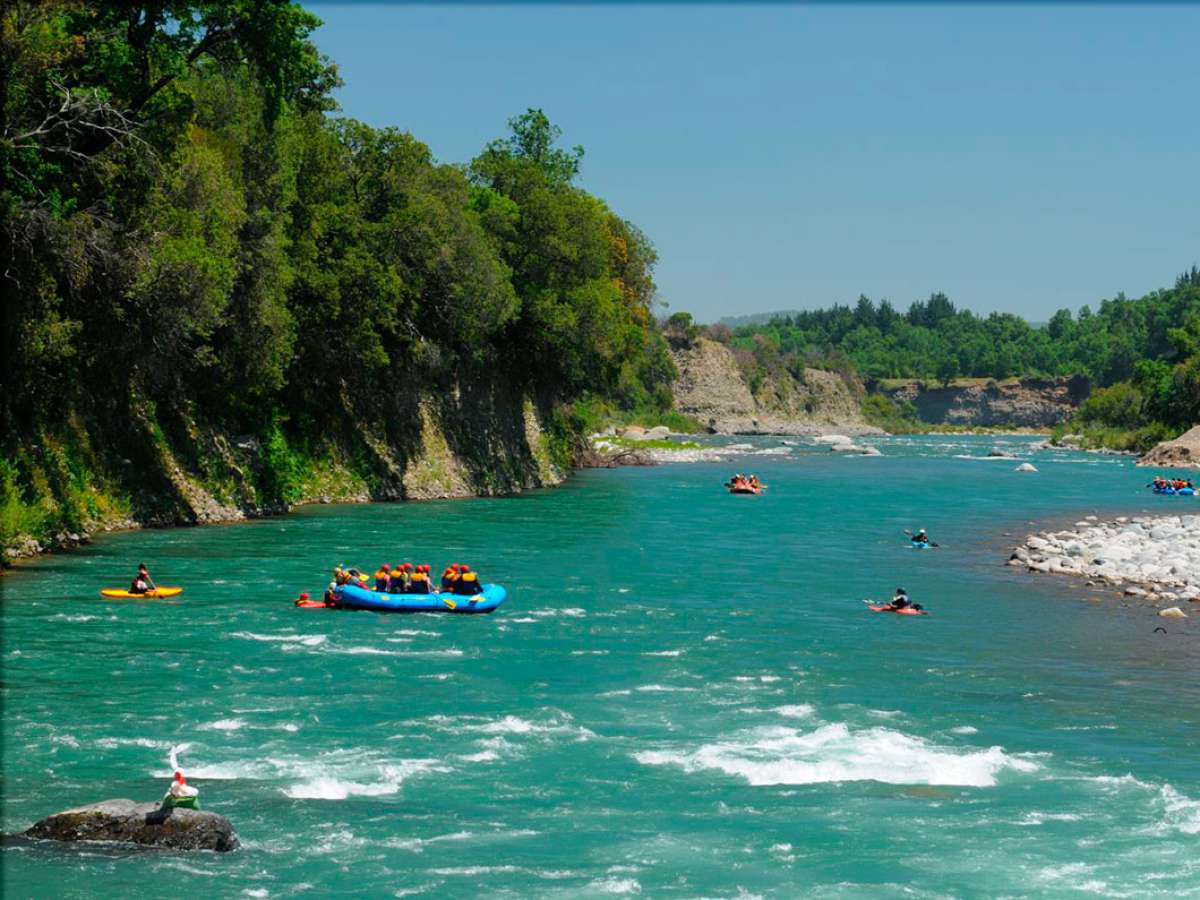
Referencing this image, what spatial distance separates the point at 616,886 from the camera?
16.9 m

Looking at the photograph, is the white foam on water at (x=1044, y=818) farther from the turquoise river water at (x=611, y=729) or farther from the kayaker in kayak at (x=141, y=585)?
the kayaker in kayak at (x=141, y=585)

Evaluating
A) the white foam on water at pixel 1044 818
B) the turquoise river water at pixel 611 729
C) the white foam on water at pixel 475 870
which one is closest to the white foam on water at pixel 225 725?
the turquoise river water at pixel 611 729

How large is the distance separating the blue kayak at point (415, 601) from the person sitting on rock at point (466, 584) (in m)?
0.18

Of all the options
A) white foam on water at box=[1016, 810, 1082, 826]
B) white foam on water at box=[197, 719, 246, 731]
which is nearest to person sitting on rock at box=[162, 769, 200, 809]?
white foam on water at box=[197, 719, 246, 731]

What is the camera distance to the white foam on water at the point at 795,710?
2484cm

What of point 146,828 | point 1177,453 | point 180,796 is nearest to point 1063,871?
point 180,796

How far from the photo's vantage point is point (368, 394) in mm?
62875

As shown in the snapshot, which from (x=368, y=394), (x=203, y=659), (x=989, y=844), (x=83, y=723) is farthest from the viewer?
(x=368, y=394)

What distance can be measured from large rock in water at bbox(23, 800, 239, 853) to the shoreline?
96.0ft

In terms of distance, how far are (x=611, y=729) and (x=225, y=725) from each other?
22.0 feet

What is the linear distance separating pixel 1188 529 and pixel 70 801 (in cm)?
4565

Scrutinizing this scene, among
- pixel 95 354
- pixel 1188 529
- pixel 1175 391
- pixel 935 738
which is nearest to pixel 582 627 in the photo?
pixel 935 738

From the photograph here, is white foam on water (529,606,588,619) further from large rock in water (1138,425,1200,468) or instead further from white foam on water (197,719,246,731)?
large rock in water (1138,425,1200,468)

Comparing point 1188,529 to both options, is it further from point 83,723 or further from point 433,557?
point 83,723
